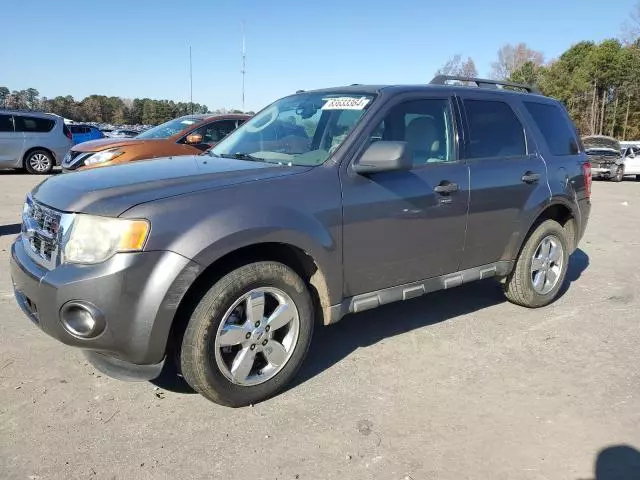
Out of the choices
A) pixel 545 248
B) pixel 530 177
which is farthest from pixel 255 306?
pixel 545 248

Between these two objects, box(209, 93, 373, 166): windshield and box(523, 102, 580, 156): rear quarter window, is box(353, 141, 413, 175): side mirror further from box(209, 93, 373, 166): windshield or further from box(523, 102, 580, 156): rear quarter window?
box(523, 102, 580, 156): rear quarter window

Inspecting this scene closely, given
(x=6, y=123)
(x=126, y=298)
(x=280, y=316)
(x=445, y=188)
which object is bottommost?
(x=280, y=316)

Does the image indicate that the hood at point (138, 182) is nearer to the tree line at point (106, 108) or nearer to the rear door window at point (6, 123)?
the rear door window at point (6, 123)

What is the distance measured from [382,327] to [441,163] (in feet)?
4.56

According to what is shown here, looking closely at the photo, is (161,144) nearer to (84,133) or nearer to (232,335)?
(232,335)

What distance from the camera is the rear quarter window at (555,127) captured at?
487 centimetres

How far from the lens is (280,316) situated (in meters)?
3.14

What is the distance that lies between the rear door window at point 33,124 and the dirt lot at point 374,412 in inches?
521

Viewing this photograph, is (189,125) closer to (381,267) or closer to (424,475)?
(381,267)

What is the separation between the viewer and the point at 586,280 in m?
6.01

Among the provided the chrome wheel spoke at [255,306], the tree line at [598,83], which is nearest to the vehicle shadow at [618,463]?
the chrome wheel spoke at [255,306]

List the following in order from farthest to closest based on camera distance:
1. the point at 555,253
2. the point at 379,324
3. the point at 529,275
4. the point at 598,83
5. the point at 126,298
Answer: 1. the point at 598,83
2. the point at 555,253
3. the point at 529,275
4. the point at 379,324
5. the point at 126,298

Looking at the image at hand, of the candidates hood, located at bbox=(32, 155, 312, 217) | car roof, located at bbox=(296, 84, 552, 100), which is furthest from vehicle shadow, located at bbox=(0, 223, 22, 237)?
car roof, located at bbox=(296, 84, 552, 100)

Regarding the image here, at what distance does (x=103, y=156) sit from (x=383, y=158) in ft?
22.3
